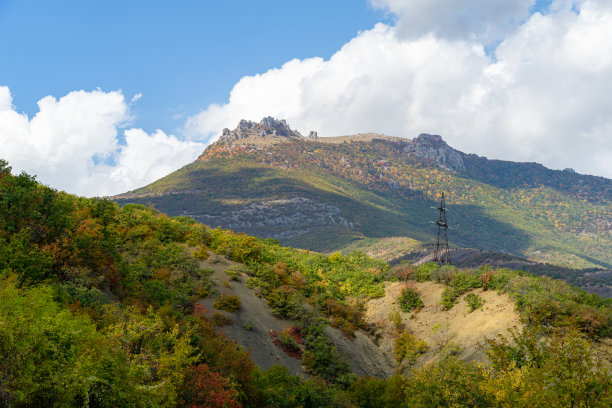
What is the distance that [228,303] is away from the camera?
30391mm

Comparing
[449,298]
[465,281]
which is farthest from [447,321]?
[465,281]

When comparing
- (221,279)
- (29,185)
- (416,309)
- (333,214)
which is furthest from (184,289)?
(333,214)

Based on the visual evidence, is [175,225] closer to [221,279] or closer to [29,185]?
[221,279]

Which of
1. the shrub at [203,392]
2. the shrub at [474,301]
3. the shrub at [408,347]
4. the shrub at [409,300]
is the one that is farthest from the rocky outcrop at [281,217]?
the shrub at [203,392]

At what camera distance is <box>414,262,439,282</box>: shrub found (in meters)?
42.1

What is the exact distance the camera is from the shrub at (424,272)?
138 feet

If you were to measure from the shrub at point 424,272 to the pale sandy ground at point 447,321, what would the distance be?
0.77m

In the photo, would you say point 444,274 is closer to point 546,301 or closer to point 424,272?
point 424,272

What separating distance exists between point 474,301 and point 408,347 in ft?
22.5

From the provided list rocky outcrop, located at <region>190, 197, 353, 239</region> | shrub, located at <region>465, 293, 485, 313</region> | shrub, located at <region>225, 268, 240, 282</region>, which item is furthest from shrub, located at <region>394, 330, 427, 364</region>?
rocky outcrop, located at <region>190, 197, 353, 239</region>

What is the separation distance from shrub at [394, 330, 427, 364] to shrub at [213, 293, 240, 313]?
14.3 metres

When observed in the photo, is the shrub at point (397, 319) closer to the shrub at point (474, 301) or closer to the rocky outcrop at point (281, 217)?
the shrub at point (474, 301)

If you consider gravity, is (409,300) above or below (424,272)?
below

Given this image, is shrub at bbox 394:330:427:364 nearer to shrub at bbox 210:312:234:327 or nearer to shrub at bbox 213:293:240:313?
shrub at bbox 213:293:240:313
